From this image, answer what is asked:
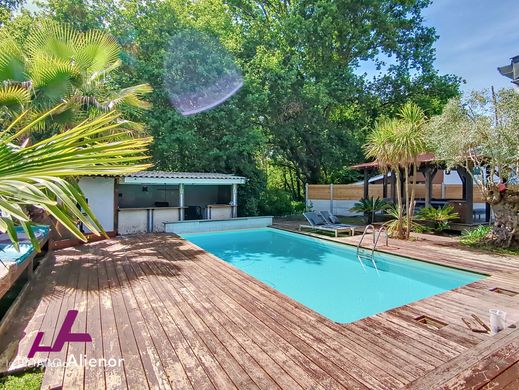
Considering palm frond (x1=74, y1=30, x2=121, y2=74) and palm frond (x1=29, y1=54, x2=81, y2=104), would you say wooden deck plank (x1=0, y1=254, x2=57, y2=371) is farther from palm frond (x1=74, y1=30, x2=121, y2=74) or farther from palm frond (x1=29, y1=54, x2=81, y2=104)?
palm frond (x1=74, y1=30, x2=121, y2=74)

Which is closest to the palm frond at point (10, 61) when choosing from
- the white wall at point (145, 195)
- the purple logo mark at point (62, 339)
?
the purple logo mark at point (62, 339)

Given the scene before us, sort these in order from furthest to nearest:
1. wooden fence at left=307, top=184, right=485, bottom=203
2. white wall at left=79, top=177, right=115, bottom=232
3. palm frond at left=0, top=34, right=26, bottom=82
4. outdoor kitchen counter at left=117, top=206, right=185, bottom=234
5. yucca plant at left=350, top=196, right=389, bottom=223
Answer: wooden fence at left=307, top=184, right=485, bottom=203
yucca plant at left=350, top=196, right=389, bottom=223
outdoor kitchen counter at left=117, top=206, right=185, bottom=234
white wall at left=79, top=177, right=115, bottom=232
palm frond at left=0, top=34, right=26, bottom=82

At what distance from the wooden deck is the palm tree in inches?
128

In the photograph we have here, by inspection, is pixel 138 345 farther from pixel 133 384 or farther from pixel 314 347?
pixel 314 347

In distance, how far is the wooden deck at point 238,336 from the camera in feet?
9.03

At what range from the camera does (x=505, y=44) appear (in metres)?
12.3

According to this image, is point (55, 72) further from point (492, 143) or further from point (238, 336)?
point (492, 143)

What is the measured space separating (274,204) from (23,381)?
14973mm

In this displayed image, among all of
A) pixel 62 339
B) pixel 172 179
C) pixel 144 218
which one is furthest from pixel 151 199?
pixel 62 339

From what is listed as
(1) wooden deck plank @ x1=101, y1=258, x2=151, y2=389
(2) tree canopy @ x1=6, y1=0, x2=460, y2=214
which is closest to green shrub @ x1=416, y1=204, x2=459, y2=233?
(2) tree canopy @ x1=6, y1=0, x2=460, y2=214

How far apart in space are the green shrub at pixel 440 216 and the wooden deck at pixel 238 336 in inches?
187

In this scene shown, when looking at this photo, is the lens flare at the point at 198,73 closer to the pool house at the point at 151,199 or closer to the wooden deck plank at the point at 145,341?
the pool house at the point at 151,199

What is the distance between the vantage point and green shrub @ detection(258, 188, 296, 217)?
17062 millimetres

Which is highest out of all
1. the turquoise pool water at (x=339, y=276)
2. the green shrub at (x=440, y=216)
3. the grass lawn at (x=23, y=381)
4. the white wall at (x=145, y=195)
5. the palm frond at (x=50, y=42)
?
the palm frond at (x=50, y=42)
